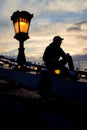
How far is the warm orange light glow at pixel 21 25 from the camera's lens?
34.0 feet

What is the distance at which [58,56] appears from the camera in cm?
745

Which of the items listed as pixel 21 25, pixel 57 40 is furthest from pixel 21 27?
pixel 57 40

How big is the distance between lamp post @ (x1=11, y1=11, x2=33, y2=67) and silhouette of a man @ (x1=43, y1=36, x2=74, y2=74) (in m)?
3.20

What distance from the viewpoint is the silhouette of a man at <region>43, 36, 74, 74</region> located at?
6.95 meters

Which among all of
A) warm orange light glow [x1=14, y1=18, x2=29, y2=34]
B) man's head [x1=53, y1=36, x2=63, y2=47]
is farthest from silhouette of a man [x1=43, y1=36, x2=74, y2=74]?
warm orange light glow [x1=14, y1=18, x2=29, y2=34]

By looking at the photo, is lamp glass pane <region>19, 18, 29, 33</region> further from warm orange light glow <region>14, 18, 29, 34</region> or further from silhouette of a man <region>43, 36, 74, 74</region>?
silhouette of a man <region>43, 36, 74, 74</region>

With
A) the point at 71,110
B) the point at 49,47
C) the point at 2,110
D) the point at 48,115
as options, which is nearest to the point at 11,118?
the point at 2,110

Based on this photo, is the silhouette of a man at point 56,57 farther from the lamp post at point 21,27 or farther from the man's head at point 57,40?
the lamp post at point 21,27

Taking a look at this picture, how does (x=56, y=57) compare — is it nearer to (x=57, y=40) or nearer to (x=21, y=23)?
(x=57, y=40)

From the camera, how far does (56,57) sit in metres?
7.36

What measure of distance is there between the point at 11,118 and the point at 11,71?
22.2 feet

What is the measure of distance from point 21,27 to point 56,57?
11.0 feet

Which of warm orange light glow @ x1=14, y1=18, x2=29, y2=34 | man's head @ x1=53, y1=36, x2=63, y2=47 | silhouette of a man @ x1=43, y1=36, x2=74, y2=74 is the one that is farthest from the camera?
warm orange light glow @ x1=14, y1=18, x2=29, y2=34

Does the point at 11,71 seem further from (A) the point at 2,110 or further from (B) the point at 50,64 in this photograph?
(A) the point at 2,110
